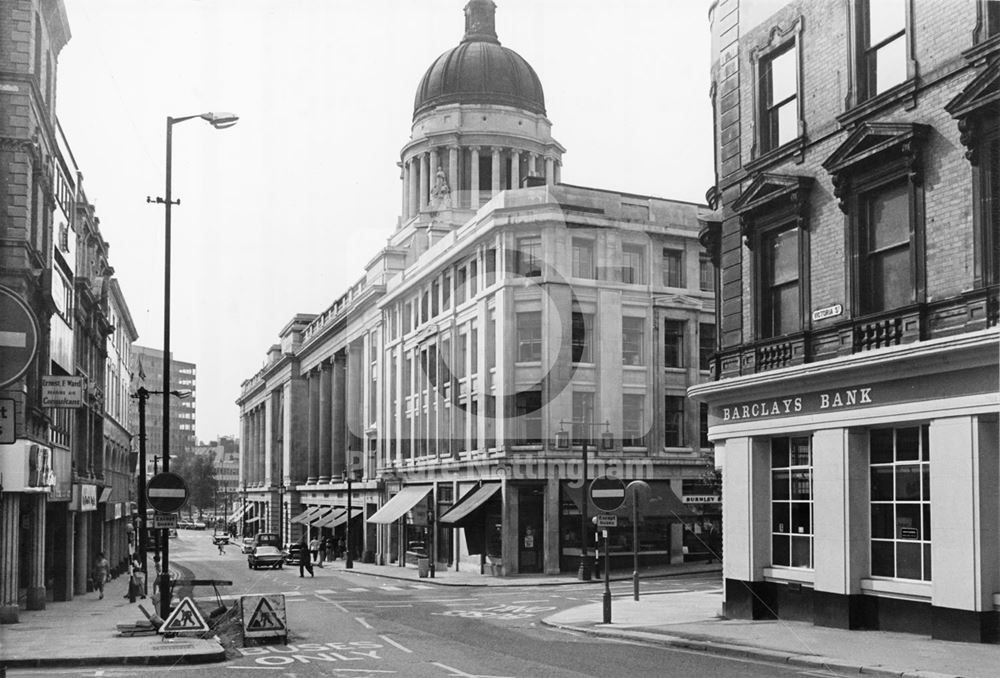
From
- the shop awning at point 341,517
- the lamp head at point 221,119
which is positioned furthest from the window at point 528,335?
the lamp head at point 221,119

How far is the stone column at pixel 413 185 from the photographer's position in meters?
89.0

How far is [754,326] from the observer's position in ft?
84.1

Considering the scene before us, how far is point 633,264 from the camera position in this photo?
179 ft

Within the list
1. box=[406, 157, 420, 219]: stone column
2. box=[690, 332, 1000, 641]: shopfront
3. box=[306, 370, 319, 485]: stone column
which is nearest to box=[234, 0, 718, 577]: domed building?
box=[690, 332, 1000, 641]: shopfront

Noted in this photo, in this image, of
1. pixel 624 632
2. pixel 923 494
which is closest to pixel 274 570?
pixel 624 632

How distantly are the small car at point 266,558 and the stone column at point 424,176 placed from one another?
33050mm

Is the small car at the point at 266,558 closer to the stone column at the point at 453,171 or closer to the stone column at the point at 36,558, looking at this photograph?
the stone column at the point at 36,558

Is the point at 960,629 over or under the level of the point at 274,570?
over

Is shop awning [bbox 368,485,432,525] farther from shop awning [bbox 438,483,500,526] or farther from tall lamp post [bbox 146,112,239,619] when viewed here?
tall lamp post [bbox 146,112,239,619]

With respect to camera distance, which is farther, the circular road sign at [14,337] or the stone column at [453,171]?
the stone column at [453,171]

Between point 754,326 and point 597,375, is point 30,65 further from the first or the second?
point 597,375

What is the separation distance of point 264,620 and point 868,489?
12117mm

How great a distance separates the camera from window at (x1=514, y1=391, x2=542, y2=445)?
5200 cm

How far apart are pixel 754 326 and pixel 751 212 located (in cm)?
257
